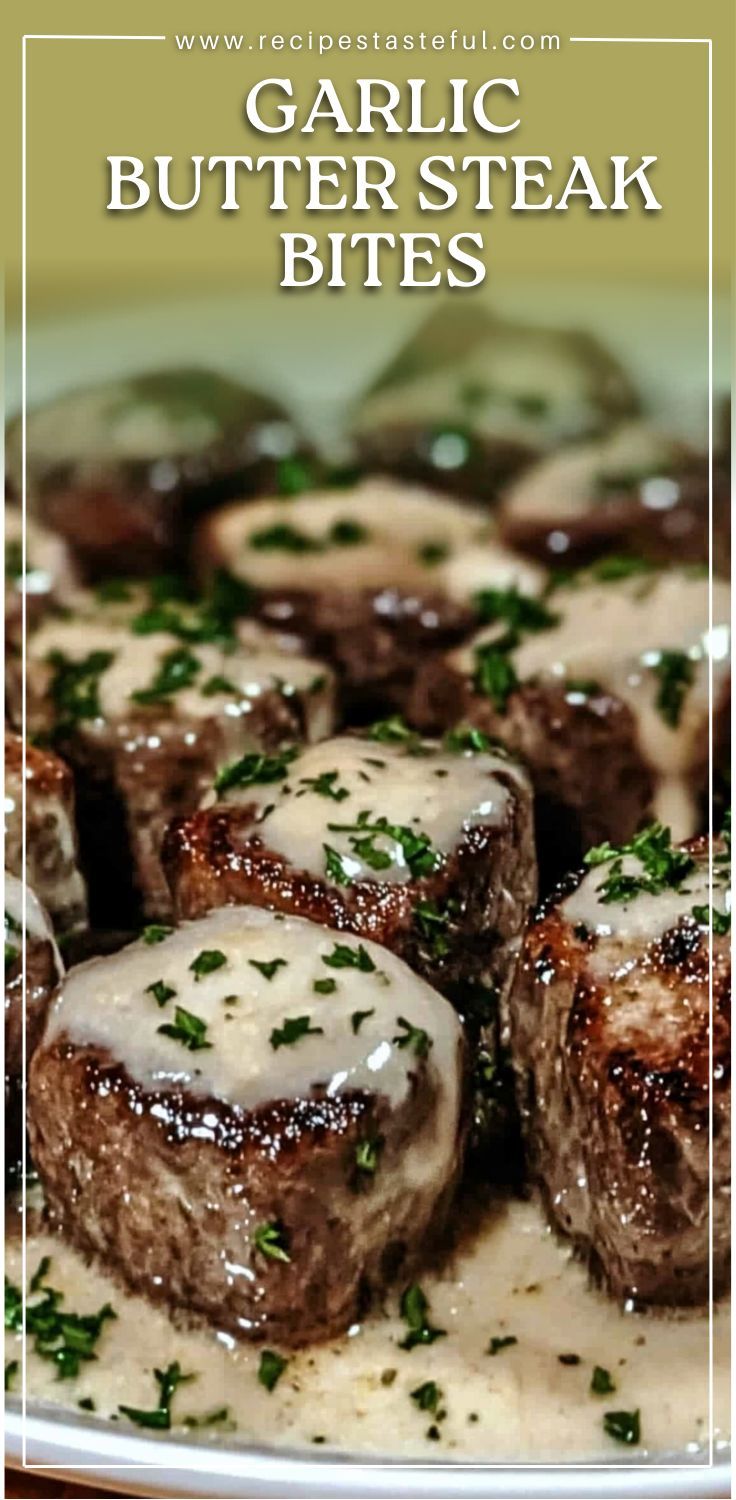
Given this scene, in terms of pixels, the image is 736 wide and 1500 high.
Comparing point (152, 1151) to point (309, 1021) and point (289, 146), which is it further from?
point (289, 146)

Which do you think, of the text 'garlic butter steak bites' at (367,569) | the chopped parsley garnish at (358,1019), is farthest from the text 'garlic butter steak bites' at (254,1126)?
the text 'garlic butter steak bites' at (367,569)

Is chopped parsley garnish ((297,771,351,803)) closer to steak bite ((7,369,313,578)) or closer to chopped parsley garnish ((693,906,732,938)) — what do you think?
chopped parsley garnish ((693,906,732,938))

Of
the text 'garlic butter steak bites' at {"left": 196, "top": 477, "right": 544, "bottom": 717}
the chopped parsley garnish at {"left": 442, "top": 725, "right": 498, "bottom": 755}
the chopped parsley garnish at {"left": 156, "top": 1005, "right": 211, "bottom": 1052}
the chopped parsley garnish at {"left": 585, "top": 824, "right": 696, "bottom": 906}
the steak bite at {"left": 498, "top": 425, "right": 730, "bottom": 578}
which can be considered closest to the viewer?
the chopped parsley garnish at {"left": 156, "top": 1005, "right": 211, "bottom": 1052}

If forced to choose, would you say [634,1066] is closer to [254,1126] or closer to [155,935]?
[254,1126]

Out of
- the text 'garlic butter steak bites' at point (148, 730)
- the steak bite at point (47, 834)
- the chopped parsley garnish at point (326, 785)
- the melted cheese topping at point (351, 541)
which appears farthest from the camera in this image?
the melted cheese topping at point (351, 541)

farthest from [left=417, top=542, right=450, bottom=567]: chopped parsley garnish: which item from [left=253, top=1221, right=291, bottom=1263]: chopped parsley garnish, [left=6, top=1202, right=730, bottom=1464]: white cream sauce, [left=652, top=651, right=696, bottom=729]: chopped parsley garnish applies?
[left=253, top=1221, right=291, bottom=1263]: chopped parsley garnish

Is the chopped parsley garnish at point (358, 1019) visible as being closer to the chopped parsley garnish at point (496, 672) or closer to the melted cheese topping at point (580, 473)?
the chopped parsley garnish at point (496, 672)

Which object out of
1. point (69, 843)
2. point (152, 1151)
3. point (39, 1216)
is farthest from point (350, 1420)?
point (69, 843)
